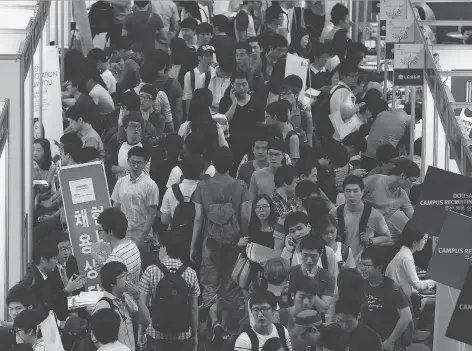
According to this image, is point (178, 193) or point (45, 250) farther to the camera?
point (178, 193)

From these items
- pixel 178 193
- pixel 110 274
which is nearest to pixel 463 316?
pixel 110 274

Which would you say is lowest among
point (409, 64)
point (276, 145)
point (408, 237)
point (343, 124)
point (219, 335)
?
point (219, 335)

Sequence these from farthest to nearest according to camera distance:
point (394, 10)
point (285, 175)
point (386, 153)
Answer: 1. point (394, 10)
2. point (386, 153)
3. point (285, 175)

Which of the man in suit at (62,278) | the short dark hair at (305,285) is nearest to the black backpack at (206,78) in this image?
the man in suit at (62,278)

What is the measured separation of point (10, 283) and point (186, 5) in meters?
6.96

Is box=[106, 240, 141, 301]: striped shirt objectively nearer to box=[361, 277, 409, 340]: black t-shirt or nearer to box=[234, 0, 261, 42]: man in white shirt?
box=[361, 277, 409, 340]: black t-shirt

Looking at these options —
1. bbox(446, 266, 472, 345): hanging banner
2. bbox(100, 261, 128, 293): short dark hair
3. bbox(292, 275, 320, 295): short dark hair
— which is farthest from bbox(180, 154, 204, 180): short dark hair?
bbox(446, 266, 472, 345): hanging banner

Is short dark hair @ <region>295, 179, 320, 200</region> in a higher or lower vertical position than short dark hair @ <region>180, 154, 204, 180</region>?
lower

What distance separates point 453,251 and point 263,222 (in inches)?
104

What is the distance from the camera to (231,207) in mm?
11992

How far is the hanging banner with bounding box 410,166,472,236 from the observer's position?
10.1 metres

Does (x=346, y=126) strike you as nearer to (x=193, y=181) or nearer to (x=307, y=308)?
(x=193, y=181)

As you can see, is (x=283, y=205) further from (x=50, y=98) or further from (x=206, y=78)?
(x=50, y=98)

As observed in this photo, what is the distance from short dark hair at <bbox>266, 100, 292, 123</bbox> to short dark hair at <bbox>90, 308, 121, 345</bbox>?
4.59 meters
